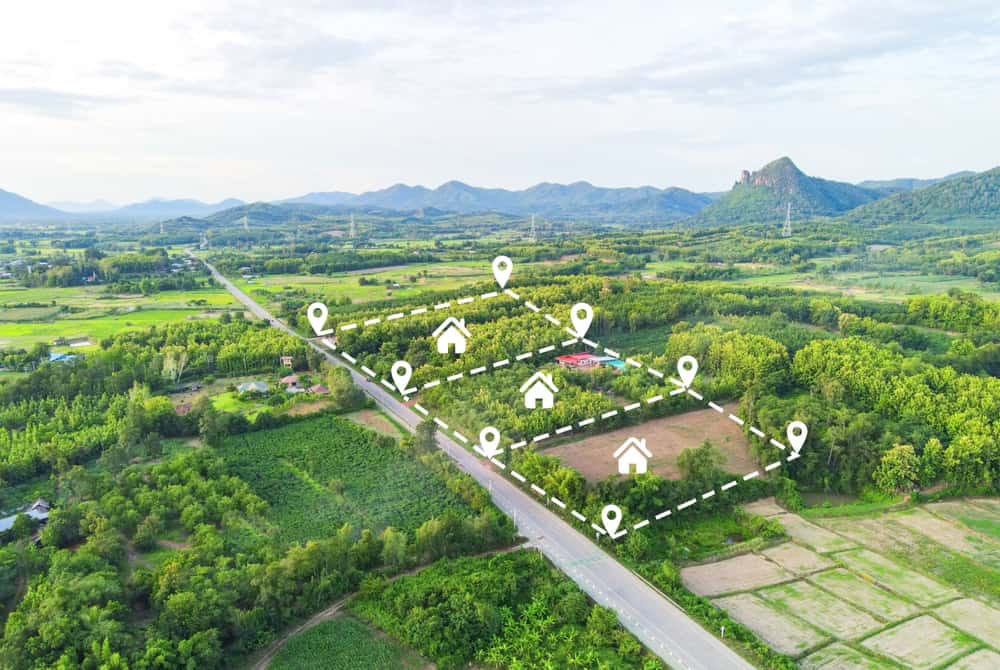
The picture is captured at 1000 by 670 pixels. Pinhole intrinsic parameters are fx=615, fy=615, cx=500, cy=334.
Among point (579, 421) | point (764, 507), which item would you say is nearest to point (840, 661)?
point (764, 507)

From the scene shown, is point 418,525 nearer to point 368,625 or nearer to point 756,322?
point 368,625

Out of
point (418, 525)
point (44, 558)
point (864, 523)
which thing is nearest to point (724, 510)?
point (864, 523)

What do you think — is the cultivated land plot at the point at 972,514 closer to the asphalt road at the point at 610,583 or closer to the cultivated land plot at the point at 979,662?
the cultivated land plot at the point at 979,662

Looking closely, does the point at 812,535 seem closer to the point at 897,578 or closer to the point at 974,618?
the point at 897,578

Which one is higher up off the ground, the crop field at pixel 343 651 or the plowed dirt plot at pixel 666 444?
the plowed dirt plot at pixel 666 444

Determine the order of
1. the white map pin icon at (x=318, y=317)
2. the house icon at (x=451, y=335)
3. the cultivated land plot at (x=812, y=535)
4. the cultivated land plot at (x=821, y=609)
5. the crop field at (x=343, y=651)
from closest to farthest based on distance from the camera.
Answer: the crop field at (x=343, y=651)
the cultivated land plot at (x=821, y=609)
the cultivated land plot at (x=812, y=535)
the white map pin icon at (x=318, y=317)
the house icon at (x=451, y=335)

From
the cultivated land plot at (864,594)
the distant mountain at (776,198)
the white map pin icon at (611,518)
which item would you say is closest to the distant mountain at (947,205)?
the distant mountain at (776,198)

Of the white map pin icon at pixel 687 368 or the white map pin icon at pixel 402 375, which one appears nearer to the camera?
the white map pin icon at pixel 402 375
